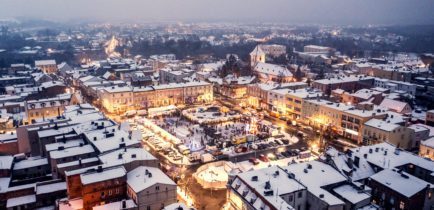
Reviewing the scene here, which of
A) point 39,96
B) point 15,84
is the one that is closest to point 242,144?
point 39,96

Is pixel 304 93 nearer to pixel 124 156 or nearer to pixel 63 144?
pixel 124 156

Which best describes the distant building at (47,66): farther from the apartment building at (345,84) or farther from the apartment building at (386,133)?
the apartment building at (386,133)

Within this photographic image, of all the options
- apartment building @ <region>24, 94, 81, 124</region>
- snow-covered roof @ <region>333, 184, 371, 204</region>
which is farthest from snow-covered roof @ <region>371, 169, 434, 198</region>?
apartment building @ <region>24, 94, 81, 124</region>

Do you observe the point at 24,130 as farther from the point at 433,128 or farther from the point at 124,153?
the point at 433,128

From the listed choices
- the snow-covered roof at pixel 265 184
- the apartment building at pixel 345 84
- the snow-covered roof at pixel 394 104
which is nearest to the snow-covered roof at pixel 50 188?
the snow-covered roof at pixel 265 184

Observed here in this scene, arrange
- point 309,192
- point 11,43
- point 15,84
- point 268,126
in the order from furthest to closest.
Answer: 1. point 11,43
2. point 15,84
3. point 268,126
4. point 309,192

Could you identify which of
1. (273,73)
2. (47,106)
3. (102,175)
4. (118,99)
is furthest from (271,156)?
(273,73)

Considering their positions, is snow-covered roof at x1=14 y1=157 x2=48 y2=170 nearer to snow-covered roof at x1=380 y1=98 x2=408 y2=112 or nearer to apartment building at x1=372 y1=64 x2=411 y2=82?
snow-covered roof at x1=380 y1=98 x2=408 y2=112
